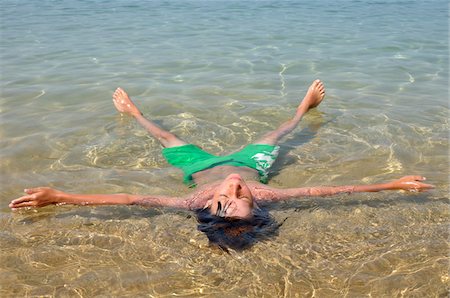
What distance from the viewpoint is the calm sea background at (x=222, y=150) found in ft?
9.56

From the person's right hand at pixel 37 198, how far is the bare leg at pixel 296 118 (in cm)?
229

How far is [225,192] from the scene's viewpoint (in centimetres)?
337

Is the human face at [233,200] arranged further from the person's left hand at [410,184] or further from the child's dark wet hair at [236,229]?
the person's left hand at [410,184]

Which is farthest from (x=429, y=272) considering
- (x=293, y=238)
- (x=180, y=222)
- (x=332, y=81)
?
(x=332, y=81)

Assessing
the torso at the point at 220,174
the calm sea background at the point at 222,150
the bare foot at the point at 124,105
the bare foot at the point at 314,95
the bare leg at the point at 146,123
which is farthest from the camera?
the bare foot at the point at 314,95

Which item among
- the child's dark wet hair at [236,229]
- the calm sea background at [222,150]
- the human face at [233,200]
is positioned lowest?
the calm sea background at [222,150]

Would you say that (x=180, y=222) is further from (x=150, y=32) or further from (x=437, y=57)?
(x=150, y=32)

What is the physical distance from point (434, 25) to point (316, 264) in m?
11.5

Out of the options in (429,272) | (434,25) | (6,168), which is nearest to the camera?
(429,272)

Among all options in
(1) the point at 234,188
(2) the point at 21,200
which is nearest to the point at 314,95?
(1) the point at 234,188

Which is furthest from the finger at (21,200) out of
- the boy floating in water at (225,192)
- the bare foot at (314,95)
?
the bare foot at (314,95)

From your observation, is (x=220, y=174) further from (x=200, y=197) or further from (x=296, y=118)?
(x=296, y=118)

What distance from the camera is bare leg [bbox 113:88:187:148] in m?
4.93

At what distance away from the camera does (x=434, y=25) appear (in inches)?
486
